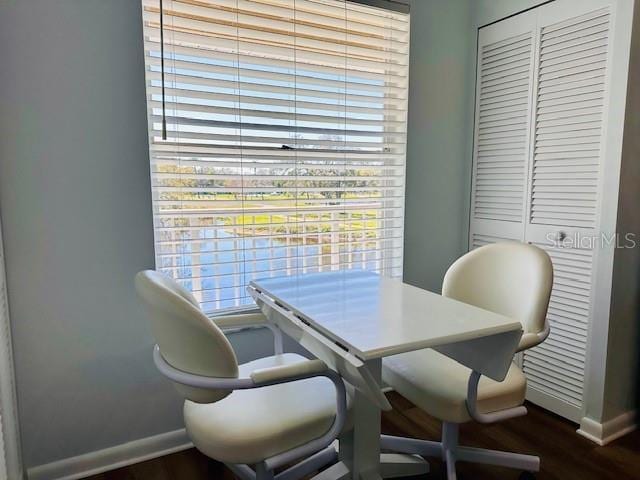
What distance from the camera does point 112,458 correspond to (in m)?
1.83

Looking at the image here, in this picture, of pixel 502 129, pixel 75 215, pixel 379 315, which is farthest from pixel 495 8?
pixel 75 215

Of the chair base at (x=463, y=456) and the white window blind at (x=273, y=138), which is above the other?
the white window blind at (x=273, y=138)

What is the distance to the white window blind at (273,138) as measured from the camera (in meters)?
1.82

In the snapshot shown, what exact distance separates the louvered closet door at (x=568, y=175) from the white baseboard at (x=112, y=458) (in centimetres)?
182

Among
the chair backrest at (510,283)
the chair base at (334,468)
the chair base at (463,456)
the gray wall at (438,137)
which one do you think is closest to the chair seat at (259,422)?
the chair base at (334,468)

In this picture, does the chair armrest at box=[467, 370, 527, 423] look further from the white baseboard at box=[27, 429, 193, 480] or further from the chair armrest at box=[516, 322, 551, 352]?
the white baseboard at box=[27, 429, 193, 480]

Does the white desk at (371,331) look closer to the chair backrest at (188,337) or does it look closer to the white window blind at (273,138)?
the chair backrest at (188,337)

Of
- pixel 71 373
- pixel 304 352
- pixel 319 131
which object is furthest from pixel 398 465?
pixel 319 131

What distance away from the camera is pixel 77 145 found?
1.65m

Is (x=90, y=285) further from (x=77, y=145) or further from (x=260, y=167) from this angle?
(x=260, y=167)

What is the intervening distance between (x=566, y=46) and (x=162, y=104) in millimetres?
1823

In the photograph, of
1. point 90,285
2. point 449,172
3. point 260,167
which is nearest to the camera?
point 90,285

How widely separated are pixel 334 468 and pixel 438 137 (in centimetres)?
177

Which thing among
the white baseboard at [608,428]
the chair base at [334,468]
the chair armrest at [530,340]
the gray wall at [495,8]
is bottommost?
the white baseboard at [608,428]
